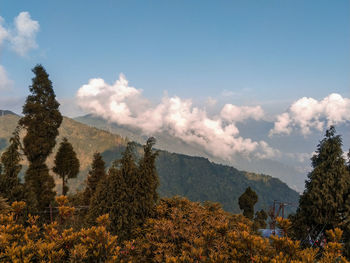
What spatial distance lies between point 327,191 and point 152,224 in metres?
9.01

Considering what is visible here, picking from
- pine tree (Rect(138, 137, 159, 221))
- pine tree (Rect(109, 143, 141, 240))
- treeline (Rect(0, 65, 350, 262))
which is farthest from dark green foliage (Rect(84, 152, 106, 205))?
pine tree (Rect(109, 143, 141, 240))

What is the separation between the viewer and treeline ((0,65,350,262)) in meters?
3.42

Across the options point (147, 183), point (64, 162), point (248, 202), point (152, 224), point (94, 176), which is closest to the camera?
point (152, 224)

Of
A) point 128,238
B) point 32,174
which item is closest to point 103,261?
point 128,238

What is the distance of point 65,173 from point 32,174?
190 inches

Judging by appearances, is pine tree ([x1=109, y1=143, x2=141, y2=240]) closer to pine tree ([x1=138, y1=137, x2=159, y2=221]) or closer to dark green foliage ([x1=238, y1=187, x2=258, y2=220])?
pine tree ([x1=138, y1=137, x2=159, y2=221])

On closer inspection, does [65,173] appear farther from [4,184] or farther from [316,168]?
[316,168]

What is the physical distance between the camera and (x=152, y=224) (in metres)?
7.65

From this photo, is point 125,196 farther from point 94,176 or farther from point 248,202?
point 248,202

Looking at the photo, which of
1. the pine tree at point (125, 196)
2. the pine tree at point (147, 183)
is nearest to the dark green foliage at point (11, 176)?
the pine tree at point (125, 196)

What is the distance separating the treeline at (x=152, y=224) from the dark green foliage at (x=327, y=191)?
0.04m

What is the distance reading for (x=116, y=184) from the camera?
8156mm

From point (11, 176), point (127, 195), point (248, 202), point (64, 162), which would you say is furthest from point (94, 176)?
point (248, 202)

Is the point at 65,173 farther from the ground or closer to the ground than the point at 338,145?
closer to the ground
